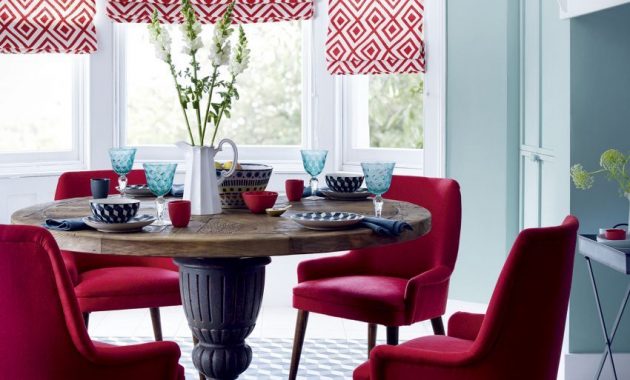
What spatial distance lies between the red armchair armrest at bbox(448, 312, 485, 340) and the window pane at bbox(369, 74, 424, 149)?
2.56m

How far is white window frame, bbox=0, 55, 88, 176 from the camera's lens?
500 cm

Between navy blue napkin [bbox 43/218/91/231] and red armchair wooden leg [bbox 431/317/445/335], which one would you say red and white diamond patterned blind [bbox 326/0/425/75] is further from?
navy blue napkin [bbox 43/218/91/231]

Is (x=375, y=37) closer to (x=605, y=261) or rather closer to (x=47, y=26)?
(x=47, y=26)

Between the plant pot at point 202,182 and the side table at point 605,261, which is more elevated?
the plant pot at point 202,182

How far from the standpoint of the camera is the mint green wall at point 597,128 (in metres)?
3.51

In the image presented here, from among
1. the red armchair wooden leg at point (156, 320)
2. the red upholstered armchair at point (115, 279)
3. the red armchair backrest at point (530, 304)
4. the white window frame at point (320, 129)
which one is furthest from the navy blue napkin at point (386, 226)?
the white window frame at point (320, 129)

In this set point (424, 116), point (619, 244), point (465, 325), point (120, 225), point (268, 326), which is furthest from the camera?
point (424, 116)

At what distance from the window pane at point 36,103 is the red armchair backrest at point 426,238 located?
2.32 m

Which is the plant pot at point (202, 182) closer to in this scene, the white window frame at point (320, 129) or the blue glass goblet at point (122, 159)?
the blue glass goblet at point (122, 159)

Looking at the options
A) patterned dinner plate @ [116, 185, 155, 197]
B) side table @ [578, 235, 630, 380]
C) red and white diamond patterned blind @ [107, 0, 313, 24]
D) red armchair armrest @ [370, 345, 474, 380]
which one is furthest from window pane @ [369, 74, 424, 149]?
red armchair armrest @ [370, 345, 474, 380]

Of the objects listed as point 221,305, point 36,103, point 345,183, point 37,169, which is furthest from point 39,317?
point 36,103

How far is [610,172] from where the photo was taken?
335 cm

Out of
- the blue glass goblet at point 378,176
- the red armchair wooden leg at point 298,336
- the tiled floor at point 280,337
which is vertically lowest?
the tiled floor at point 280,337

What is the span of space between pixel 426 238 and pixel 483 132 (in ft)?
4.94
